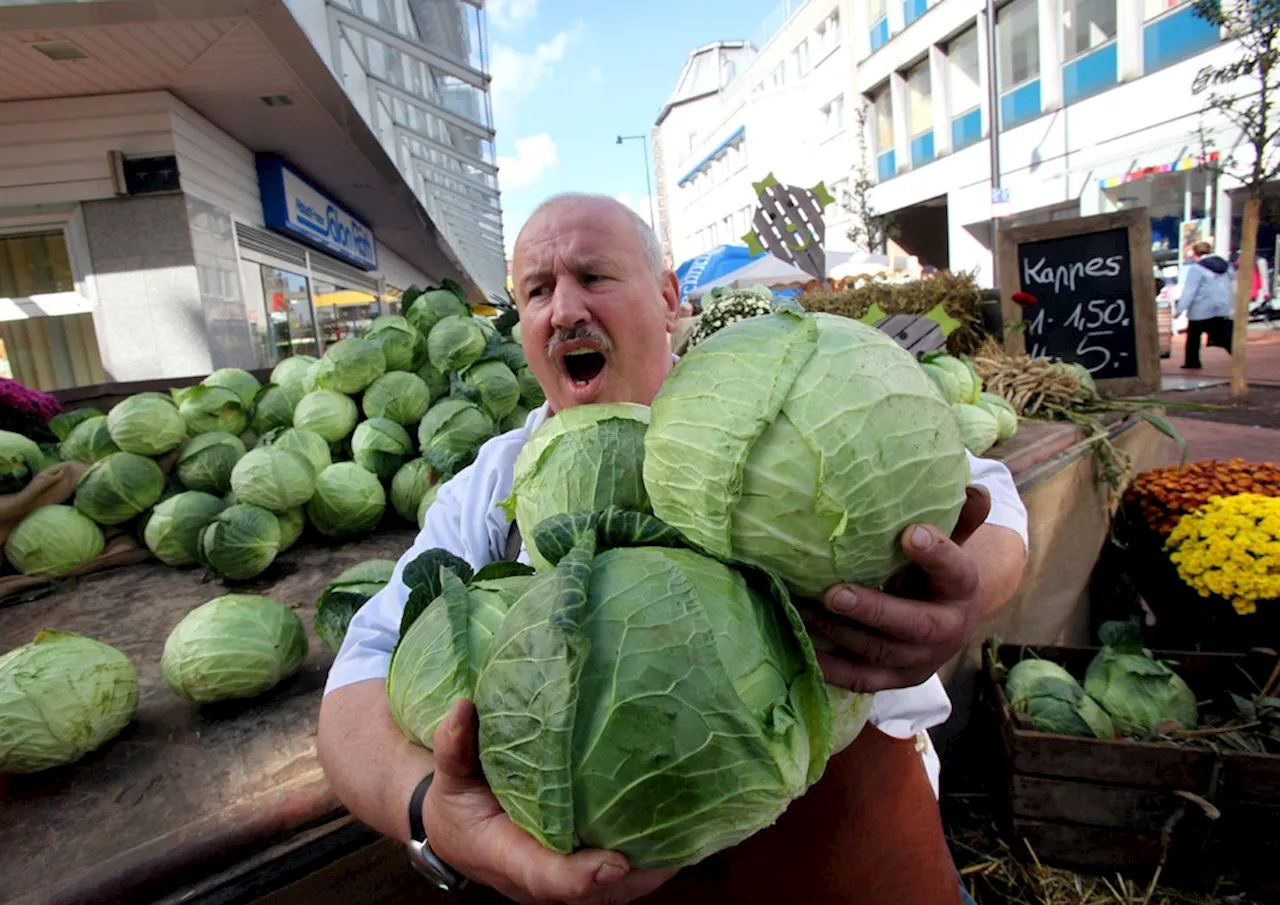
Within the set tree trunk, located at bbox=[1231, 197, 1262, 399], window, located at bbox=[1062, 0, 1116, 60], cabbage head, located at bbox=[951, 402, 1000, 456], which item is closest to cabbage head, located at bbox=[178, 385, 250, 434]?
cabbage head, located at bbox=[951, 402, 1000, 456]

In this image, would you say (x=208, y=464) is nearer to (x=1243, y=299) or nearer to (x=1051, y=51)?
(x=1243, y=299)

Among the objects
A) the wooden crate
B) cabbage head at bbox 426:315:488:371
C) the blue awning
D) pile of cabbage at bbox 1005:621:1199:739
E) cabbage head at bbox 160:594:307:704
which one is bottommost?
the wooden crate

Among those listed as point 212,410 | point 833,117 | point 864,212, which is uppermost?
point 833,117

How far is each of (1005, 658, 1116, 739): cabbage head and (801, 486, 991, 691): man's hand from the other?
6.42ft

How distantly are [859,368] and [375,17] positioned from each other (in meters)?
10.1

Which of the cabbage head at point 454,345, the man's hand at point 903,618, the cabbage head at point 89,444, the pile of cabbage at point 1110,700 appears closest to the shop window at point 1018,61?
the cabbage head at point 454,345

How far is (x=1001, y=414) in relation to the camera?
3949 mm

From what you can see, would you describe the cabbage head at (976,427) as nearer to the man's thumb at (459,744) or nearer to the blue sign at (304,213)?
the man's thumb at (459,744)

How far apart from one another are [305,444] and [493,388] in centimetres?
96

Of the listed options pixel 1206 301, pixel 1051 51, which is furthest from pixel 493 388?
pixel 1051 51

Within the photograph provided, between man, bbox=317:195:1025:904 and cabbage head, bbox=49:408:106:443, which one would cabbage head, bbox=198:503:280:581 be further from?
cabbage head, bbox=49:408:106:443

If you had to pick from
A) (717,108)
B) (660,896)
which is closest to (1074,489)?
(660,896)

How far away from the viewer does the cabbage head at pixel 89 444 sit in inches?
143

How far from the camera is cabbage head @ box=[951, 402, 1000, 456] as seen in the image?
3.57 metres
